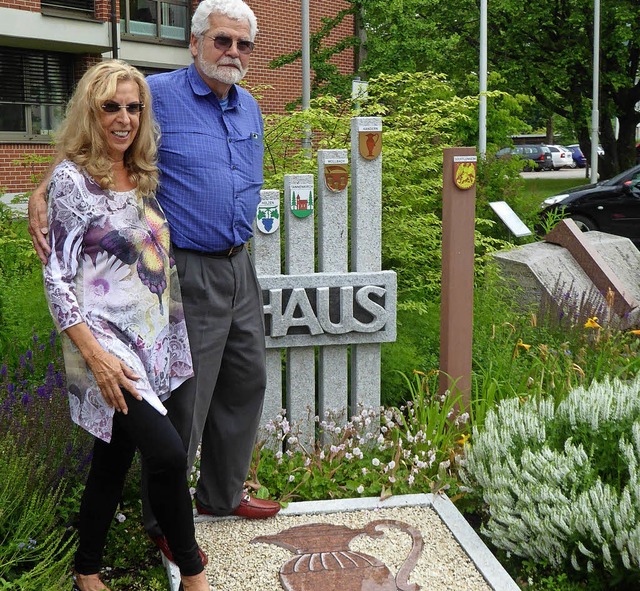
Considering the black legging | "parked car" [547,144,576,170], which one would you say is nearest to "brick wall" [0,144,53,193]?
the black legging

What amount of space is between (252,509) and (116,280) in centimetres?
136

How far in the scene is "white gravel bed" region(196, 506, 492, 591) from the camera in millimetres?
3363

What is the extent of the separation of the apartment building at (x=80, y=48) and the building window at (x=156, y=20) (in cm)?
2

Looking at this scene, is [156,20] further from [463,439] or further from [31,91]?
[463,439]

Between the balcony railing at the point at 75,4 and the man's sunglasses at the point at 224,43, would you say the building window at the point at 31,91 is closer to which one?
the balcony railing at the point at 75,4

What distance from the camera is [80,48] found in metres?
19.9

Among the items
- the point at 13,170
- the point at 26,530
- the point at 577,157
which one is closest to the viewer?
the point at 26,530

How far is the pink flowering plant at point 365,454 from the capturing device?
13.5 ft

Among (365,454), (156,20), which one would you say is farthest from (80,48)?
(365,454)

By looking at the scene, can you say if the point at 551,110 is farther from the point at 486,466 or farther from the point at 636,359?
the point at 486,466

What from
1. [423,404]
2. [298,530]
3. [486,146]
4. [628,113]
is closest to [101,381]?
[298,530]

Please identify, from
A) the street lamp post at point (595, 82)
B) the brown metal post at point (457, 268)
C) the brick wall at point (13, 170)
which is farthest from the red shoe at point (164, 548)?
the street lamp post at point (595, 82)

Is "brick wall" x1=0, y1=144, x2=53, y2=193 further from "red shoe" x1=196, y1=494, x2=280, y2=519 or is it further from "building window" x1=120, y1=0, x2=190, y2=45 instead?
"red shoe" x1=196, y1=494, x2=280, y2=519

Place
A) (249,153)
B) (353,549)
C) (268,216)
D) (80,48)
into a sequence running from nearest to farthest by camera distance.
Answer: (249,153) < (353,549) < (268,216) < (80,48)
